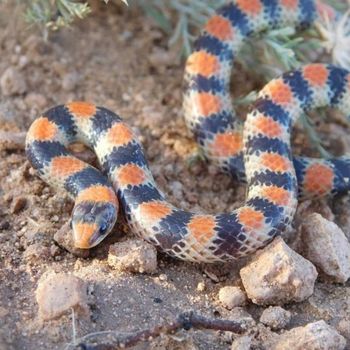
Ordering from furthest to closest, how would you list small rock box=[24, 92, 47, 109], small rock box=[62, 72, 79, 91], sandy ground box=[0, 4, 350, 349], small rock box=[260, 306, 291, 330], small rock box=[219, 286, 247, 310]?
small rock box=[62, 72, 79, 91] < small rock box=[24, 92, 47, 109] < small rock box=[219, 286, 247, 310] < small rock box=[260, 306, 291, 330] < sandy ground box=[0, 4, 350, 349]

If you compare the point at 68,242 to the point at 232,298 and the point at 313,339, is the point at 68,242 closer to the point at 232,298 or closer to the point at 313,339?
the point at 232,298

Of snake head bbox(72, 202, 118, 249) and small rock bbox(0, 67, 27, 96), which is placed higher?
small rock bbox(0, 67, 27, 96)

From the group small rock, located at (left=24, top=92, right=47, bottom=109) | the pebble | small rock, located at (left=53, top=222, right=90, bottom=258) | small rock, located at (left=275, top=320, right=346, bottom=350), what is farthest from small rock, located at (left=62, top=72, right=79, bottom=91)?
small rock, located at (left=275, top=320, right=346, bottom=350)

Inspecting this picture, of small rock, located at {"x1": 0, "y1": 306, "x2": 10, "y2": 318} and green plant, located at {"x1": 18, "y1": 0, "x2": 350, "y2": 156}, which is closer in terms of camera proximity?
small rock, located at {"x1": 0, "y1": 306, "x2": 10, "y2": 318}

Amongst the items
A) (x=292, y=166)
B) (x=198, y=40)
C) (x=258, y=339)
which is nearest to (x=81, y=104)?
(x=198, y=40)

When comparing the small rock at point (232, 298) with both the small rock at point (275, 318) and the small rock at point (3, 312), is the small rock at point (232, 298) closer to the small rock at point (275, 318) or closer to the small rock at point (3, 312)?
the small rock at point (275, 318)

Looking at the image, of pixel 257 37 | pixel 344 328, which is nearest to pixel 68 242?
pixel 344 328

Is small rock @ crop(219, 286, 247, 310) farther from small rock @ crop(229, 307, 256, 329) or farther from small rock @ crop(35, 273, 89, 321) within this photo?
small rock @ crop(35, 273, 89, 321)

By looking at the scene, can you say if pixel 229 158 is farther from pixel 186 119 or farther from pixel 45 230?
pixel 45 230

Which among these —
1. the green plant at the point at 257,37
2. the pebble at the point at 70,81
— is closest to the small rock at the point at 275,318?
the green plant at the point at 257,37
